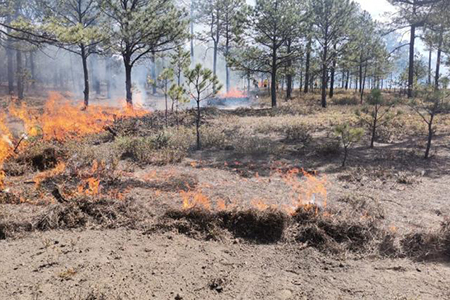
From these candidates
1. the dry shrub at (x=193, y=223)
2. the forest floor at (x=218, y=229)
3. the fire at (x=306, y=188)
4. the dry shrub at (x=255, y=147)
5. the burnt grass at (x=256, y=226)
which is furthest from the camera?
the dry shrub at (x=255, y=147)

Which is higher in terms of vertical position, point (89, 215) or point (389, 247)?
point (89, 215)

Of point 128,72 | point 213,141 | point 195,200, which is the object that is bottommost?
point 195,200

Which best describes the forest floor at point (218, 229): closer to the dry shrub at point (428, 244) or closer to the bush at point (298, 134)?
the dry shrub at point (428, 244)

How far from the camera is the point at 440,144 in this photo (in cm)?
1039

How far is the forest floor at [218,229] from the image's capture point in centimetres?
335

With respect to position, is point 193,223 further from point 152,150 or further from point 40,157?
point 40,157

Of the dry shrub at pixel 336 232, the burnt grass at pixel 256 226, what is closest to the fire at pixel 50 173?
the burnt grass at pixel 256 226

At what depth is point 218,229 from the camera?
176 inches

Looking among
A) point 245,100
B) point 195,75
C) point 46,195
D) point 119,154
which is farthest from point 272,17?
point 46,195

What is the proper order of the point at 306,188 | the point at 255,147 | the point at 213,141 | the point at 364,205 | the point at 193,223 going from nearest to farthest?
1. the point at 193,223
2. the point at 364,205
3. the point at 306,188
4. the point at 255,147
5. the point at 213,141

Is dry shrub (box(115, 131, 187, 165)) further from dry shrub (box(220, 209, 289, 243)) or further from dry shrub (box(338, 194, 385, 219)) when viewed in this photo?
dry shrub (box(338, 194, 385, 219))

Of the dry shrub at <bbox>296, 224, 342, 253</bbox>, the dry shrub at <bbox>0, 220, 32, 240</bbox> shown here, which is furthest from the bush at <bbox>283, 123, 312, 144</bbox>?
the dry shrub at <bbox>0, 220, 32, 240</bbox>

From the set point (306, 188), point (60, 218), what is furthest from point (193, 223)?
point (306, 188)

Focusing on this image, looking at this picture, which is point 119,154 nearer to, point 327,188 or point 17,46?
point 327,188
